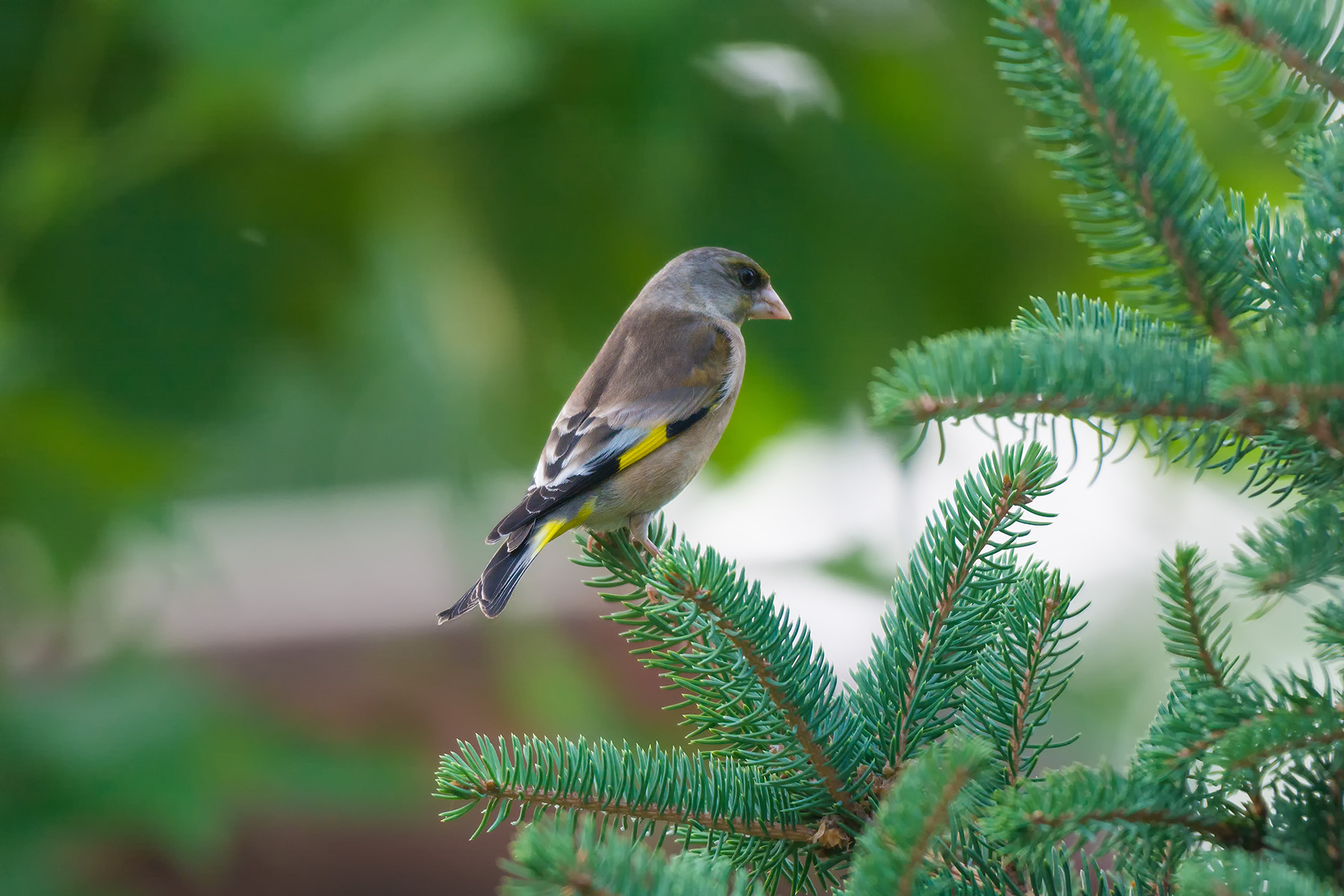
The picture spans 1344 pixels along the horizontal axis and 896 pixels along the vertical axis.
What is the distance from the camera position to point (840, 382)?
2959 mm

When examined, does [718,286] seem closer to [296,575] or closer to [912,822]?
[912,822]

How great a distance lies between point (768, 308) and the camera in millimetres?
2865

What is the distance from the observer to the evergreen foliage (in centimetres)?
85

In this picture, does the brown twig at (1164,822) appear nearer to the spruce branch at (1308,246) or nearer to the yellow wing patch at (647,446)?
the spruce branch at (1308,246)

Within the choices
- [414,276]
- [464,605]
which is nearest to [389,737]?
[414,276]

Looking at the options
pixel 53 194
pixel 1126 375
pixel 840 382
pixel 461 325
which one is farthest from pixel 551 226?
pixel 1126 375

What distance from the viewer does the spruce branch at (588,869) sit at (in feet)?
2.56

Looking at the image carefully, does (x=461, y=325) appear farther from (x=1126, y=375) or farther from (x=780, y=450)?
(x=1126, y=375)

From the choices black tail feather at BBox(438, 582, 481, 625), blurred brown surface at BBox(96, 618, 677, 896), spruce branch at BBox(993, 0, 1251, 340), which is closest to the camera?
spruce branch at BBox(993, 0, 1251, 340)

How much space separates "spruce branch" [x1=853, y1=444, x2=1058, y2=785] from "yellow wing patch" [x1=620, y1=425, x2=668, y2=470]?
1.15 metres

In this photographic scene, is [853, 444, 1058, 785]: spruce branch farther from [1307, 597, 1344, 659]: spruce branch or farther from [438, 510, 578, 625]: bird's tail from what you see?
[438, 510, 578, 625]: bird's tail

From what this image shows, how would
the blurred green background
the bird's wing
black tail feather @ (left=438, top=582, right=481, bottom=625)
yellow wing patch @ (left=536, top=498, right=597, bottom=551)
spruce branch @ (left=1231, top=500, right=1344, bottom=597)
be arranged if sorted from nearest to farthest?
spruce branch @ (left=1231, top=500, right=1344, bottom=597) → black tail feather @ (left=438, top=582, right=481, bottom=625) → yellow wing patch @ (left=536, top=498, right=597, bottom=551) → the bird's wing → the blurred green background

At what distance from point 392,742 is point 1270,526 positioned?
9.71 feet

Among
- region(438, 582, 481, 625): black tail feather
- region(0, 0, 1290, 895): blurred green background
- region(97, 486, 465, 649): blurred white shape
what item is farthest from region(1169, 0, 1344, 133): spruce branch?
region(97, 486, 465, 649): blurred white shape
